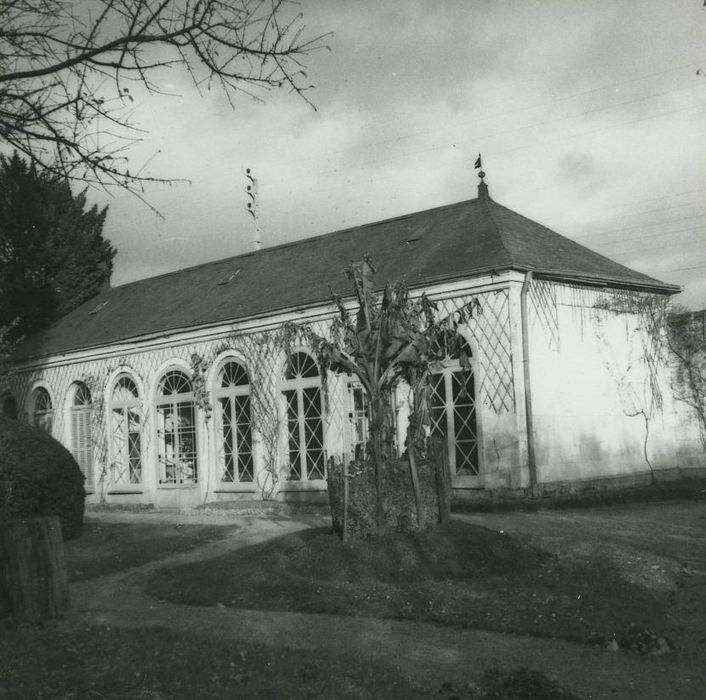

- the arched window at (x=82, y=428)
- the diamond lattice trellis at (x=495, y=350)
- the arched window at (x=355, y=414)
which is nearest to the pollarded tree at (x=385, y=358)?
the diamond lattice trellis at (x=495, y=350)

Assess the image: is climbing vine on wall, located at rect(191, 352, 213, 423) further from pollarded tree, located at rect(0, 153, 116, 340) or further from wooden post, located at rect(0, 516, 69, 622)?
pollarded tree, located at rect(0, 153, 116, 340)

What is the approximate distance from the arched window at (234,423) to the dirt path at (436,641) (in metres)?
7.95

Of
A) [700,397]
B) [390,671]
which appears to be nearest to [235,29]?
→ [390,671]

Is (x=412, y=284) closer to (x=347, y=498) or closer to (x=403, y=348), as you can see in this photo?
(x=403, y=348)

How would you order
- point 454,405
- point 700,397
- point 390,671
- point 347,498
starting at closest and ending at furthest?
1. point 390,671
2. point 347,498
3. point 454,405
4. point 700,397

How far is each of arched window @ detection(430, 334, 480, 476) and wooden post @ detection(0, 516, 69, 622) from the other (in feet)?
26.2

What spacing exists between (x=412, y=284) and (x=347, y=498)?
6.54 meters

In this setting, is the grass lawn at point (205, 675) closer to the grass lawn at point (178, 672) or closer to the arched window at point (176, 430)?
the grass lawn at point (178, 672)

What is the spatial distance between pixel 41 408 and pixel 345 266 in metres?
10.2

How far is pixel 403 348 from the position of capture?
955 cm

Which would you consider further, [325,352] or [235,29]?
[325,352]

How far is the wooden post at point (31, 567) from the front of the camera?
283 inches

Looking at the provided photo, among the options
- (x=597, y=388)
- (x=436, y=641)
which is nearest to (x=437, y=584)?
(x=436, y=641)

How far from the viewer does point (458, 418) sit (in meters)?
14.6
